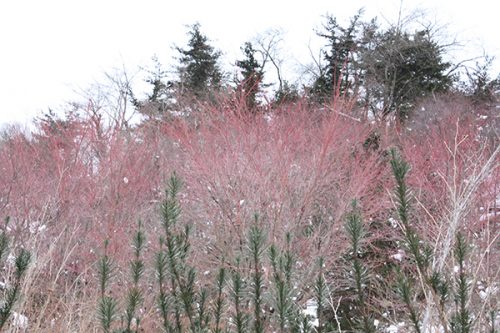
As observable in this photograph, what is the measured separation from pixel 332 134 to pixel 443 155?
8.01 feet

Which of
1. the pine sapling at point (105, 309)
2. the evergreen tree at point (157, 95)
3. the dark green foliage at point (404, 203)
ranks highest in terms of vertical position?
the evergreen tree at point (157, 95)

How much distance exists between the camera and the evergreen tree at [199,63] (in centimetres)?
2433

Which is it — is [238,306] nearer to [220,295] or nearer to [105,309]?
[220,295]

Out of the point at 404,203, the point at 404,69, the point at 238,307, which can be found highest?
the point at 404,69

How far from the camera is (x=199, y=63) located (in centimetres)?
2453

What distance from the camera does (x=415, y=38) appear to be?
23.2 m

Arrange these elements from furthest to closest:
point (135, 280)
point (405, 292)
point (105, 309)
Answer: point (135, 280)
point (105, 309)
point (405, 292)

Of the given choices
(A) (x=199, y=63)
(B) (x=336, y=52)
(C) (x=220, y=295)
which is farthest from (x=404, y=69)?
(C) (x=220, y=295)

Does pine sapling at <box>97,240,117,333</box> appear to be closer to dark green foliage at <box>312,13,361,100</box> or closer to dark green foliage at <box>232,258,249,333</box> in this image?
dark green foliage at <box>232,258,249,333</box>

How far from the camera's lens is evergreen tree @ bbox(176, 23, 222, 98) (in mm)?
24328

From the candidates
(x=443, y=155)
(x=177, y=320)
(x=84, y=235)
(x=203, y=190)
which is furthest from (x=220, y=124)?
(x=177, y=320)

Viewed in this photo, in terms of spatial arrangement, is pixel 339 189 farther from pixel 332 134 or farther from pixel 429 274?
pixel 429 274

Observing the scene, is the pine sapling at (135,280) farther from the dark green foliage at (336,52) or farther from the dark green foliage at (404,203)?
the dark green foliage at (336,52)

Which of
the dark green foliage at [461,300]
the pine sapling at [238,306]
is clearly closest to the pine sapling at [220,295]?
the pine sapling at [238,306]
